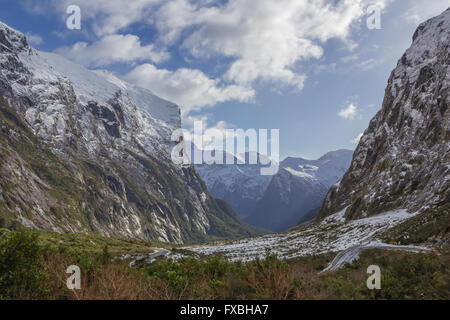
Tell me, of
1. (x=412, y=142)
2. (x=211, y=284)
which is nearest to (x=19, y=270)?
(x=211, y=284)

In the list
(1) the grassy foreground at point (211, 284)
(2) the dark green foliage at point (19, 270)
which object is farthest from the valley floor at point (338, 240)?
(2) the dark green foliage at point (19, 270)

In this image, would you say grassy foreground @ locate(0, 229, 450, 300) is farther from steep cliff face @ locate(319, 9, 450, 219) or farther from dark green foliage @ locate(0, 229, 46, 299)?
steep cliff face @ locate(319, 9, 450, 219)

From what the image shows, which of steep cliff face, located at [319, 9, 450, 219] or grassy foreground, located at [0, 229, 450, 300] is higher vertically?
steep cliff face, located at [319, 9, 450, 219]

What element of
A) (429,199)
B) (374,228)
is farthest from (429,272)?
(429,199)

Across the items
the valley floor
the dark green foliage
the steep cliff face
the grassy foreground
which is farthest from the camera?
the steep cliff face

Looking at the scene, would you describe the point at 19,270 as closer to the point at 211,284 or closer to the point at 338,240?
the point at 211,284

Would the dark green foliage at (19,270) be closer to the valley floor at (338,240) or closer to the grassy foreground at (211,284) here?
the grassy foreground at (211,284)

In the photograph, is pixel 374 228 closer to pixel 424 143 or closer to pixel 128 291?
pixel 424 143

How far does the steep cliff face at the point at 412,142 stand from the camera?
59031mm

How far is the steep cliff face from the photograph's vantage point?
59031mm

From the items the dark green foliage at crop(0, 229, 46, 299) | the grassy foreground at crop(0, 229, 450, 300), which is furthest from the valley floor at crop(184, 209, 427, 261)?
the dark green foliage at crop(0, 229, 46, 299)

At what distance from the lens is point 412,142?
73.8 m

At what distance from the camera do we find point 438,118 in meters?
67.7
